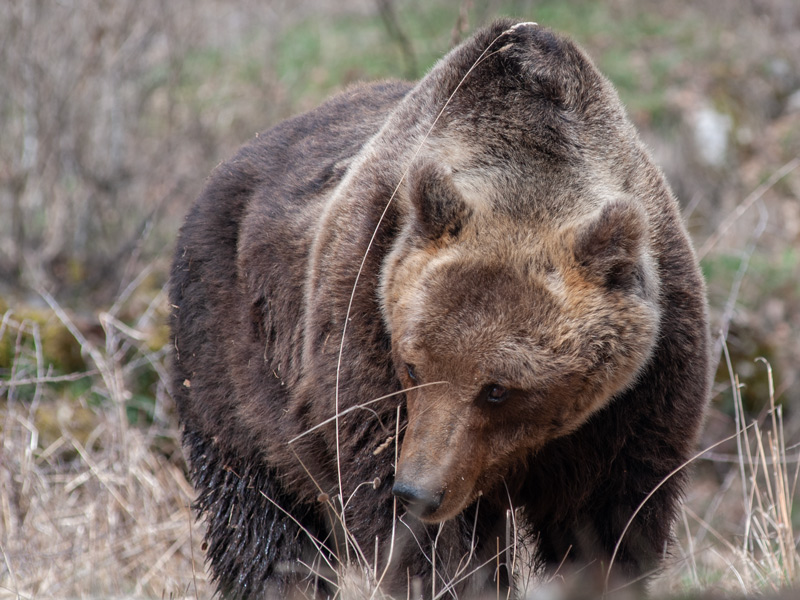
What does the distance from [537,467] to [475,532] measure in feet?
1.16

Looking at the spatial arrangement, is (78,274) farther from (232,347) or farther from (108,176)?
(232,347)

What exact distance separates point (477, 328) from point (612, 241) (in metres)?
0.53

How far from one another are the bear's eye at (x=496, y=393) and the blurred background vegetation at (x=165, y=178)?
148 cm

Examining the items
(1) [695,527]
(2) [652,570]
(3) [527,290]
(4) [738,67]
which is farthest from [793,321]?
(3) [527,290]

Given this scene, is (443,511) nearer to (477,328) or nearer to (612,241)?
(477,328)

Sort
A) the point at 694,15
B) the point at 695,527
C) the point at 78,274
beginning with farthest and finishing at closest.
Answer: the point at 694,15
the point at 78,274
the point at 695,527

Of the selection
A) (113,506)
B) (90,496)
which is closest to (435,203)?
(113,506)

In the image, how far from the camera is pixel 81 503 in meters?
5.49

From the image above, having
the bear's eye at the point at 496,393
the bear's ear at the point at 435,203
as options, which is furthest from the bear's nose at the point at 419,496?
the bear's ear at the point at 435,203

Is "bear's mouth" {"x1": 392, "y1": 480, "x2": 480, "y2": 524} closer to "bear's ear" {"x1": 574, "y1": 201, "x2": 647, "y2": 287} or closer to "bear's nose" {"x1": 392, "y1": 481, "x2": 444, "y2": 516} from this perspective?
"bear's nose" {"x1": 392, "y1": 481, "x2": 444, "y2": 516}

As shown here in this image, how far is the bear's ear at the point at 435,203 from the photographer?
9.98ft

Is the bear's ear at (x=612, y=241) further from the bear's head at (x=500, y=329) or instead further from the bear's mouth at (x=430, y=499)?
the bear's mouth at (x=430, y=499)

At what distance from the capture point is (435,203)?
3061 millimetres

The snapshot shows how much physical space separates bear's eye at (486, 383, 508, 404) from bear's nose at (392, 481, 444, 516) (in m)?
0.35
